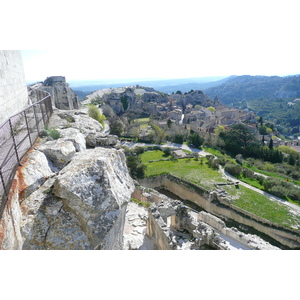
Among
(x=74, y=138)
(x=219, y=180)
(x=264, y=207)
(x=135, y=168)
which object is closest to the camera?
(x=74, y=138)

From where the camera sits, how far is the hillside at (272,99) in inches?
3971

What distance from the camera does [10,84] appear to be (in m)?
9.06

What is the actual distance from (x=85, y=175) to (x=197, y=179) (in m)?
21.7

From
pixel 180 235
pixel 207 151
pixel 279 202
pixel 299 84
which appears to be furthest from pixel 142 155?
pixel 299 84

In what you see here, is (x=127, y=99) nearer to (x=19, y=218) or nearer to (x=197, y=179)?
(x=197, y=179)

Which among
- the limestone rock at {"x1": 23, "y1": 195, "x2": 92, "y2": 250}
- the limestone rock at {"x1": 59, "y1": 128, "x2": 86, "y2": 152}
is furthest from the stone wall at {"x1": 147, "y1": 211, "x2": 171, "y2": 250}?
the limestone rock at {"x1": 23, "y1": 195, "x2": 92, "y2": 250}

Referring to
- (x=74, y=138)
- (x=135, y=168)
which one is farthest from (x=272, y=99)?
(x=74, y=138)

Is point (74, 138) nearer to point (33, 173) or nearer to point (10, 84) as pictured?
point (33, 173)

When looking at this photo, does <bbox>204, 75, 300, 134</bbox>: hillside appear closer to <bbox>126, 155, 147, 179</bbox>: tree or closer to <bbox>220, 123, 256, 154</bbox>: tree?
<bbox>220, 123, 256, 154</bbox>: tree

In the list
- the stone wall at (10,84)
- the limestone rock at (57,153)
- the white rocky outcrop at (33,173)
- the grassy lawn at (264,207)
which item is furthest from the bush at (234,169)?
the white rocky outcrop at (33,173)

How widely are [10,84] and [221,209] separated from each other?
1872 centimetres

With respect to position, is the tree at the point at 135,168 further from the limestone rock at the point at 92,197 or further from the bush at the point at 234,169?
the limestone rock at the point at 92,197

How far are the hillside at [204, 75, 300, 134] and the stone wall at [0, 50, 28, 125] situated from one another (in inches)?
3827

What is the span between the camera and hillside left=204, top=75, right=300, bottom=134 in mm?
100875
